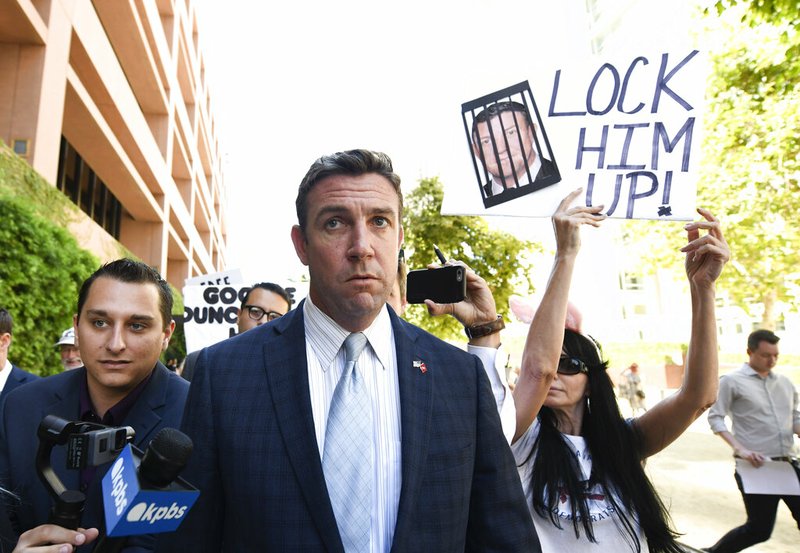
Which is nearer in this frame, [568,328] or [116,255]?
[568,328]

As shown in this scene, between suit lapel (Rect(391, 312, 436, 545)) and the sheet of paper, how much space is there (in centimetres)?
449

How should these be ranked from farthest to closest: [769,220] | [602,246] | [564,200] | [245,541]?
[602,246], [769,220], [564,200], [245,541]

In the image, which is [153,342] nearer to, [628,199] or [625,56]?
[628,199]

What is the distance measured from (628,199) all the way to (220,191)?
153 feet

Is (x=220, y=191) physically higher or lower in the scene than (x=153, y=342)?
higher

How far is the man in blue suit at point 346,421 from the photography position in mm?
1484

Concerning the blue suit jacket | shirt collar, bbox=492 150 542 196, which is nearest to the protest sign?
shirt collar, bbox=492 150 542 196

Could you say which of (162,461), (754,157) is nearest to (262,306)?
(162,461)

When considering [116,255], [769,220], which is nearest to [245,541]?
[116,255]

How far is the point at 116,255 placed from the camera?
13984 millimetres

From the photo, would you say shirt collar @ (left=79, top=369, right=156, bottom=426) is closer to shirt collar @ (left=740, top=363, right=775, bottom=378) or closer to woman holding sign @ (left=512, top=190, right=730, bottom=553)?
woman holding sign @ (left=512, top=190, right=730, bottom=553)

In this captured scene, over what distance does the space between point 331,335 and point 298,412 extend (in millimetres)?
253

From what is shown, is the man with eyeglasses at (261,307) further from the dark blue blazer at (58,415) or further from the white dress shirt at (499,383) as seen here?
the white dress shirt at (499,383)

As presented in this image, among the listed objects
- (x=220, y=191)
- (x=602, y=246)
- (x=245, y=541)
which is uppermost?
(x=220, y=191)
